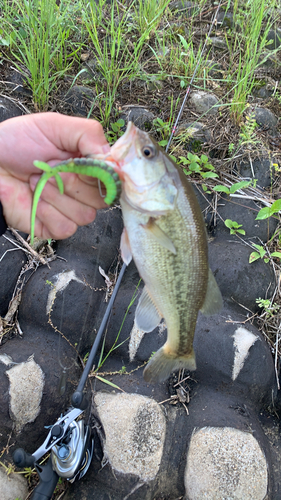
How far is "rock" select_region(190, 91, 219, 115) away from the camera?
12.3ft

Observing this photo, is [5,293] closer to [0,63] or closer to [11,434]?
[11,434]

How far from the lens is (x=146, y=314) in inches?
68.6

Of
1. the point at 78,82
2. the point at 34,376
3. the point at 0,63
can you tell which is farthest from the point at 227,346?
the point at 0,63

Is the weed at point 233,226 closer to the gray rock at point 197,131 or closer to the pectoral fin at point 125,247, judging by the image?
the gray rock at point 197,131

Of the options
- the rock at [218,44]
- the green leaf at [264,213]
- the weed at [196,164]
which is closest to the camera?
the green leaf at [264,213]

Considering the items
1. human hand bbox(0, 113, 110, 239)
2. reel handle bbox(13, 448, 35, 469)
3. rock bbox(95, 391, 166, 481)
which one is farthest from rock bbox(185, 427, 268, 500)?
human hand bbox(0, 113, 110, 239)

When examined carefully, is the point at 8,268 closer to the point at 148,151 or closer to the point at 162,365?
the point at 162,365

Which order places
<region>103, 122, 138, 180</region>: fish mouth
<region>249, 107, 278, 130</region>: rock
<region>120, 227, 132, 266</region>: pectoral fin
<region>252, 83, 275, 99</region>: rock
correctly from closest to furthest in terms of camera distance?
1. <region>103, 122, 138, 180</region>: fish mouth
2. <region>120, 227, 132, 266</region>: pectoral fin
3. <region>249, 107, 278, 130</region>: rock
4. <region>252, 83, 275, 99</region>: rock

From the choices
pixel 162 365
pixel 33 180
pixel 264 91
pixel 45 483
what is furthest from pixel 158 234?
pixel 264 91

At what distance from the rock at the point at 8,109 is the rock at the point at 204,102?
2014mm

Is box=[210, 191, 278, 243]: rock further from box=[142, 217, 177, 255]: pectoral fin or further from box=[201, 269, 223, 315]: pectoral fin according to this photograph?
box=[142, 217, 177, 255]: pectoral fin

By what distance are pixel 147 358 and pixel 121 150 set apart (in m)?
1.85

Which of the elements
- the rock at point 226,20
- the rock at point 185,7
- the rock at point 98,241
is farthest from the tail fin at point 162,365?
the rock at point 226,20

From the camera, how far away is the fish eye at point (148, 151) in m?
1.52
